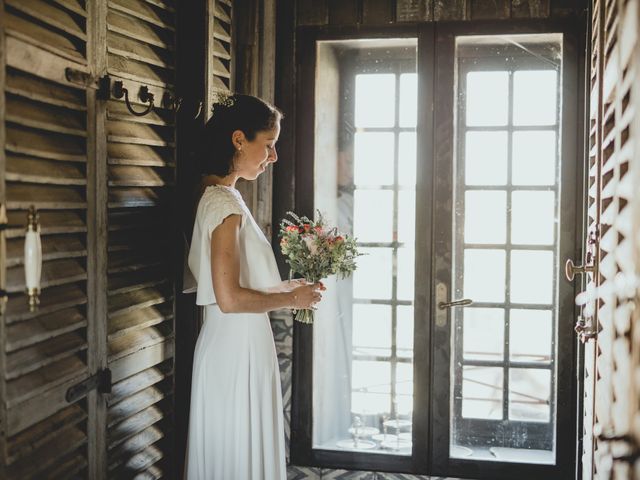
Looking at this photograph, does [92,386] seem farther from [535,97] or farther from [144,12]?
[535,97]

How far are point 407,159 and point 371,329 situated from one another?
2.76 feet

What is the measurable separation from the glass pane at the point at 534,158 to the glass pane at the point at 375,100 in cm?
59

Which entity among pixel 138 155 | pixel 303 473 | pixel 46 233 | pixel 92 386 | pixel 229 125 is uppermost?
pixel 229 125

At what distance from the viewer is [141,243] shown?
2.50m

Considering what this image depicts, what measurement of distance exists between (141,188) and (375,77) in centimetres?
135

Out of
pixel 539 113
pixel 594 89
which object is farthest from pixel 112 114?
pixel 539 113

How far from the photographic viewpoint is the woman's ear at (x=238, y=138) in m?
2.53

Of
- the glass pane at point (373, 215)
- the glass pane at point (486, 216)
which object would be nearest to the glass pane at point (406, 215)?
the glass pane at point (373, 215)

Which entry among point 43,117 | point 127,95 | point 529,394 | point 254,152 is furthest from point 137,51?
point 529,394

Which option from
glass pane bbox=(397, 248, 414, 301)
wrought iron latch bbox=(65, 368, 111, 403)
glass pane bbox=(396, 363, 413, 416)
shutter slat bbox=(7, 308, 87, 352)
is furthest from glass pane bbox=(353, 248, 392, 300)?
shutter slat bbox=(7, 308, 87, 352)

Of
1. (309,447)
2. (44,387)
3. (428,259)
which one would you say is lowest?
(309,447)

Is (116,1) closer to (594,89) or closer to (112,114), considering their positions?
(112,114)

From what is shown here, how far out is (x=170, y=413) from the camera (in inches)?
108

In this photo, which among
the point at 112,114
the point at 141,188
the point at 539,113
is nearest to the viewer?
the point at 112,114
